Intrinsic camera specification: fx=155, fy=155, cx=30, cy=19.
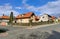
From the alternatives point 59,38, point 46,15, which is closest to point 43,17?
point 46,15

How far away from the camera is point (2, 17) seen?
103688mm

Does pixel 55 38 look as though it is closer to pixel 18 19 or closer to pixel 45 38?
pixel 45 38

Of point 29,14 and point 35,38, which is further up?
point 29,14

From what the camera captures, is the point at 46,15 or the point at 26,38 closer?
the point at 26,38

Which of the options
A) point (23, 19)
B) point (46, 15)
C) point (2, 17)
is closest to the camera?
point (23, 19)

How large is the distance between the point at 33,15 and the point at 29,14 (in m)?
2.46

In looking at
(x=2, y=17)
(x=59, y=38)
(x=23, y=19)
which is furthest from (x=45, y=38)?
(x=2, y=17)

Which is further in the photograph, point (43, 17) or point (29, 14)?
point (43, 17)

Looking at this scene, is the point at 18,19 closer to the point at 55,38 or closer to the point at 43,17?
the point at 43,17

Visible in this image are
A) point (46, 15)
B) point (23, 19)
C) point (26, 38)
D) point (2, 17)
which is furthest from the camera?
point (2, 17)

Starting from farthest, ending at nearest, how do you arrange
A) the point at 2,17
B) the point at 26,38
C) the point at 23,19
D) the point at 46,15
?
the point at 2,17 < the point at 46,15 < the point at 23,19 < the point at 26,38

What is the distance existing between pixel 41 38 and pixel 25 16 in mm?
64344

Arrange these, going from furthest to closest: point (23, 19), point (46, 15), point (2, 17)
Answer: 1. point (2, 17)
2. point (46, 15)
3. point (23, 19)

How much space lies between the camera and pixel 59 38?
1945 centimetres
